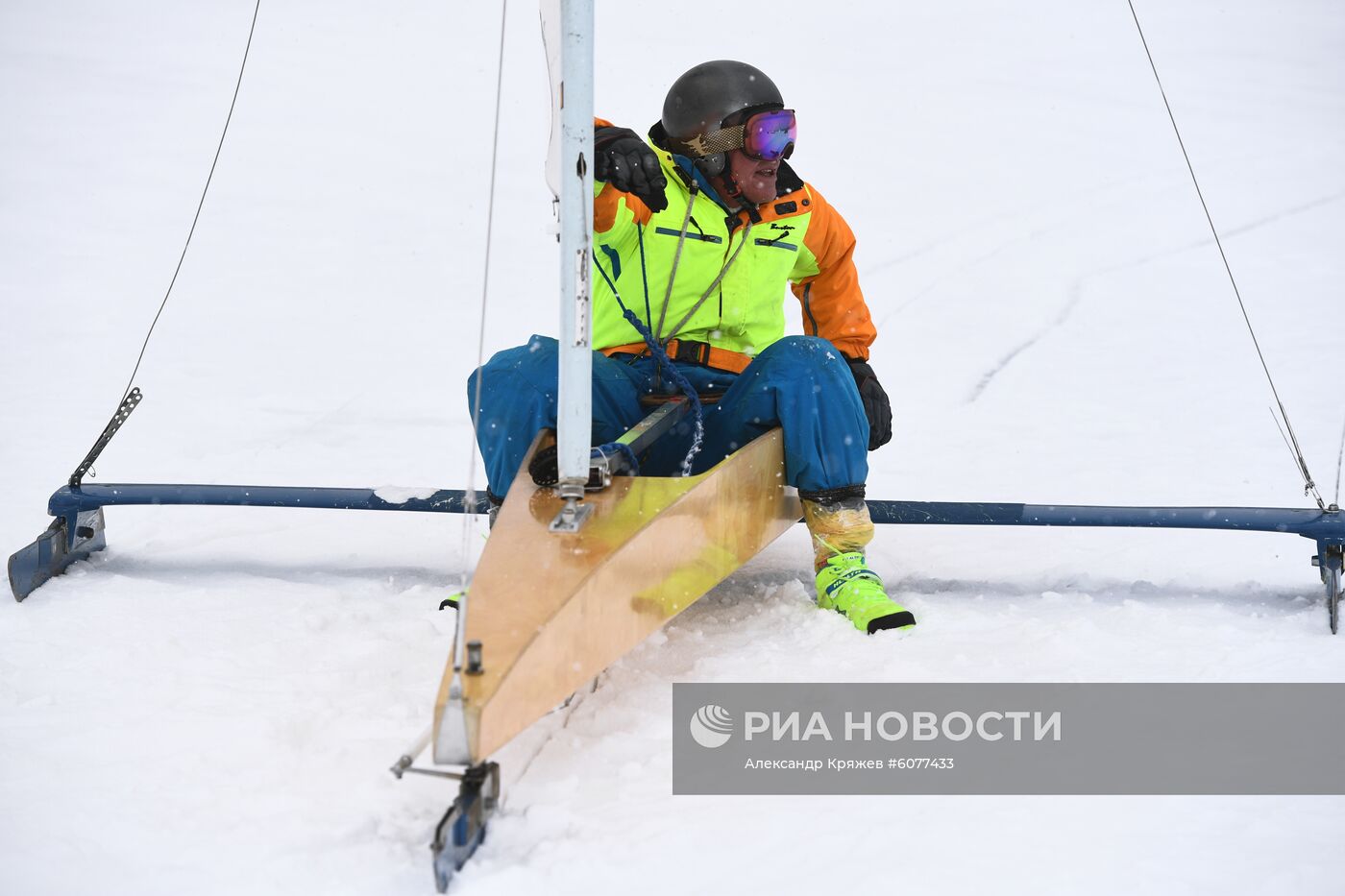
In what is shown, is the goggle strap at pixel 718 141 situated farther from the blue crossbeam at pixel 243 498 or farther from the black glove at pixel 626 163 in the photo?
the blue crossbeam at pixel 243 498

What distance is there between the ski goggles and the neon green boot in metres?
0.90

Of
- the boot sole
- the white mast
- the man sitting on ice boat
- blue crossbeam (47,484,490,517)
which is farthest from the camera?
blue crossbeam (47,484,490,517)

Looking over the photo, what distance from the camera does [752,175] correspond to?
3178mm

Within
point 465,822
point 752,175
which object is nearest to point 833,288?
point 752,175

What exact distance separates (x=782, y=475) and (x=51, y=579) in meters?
1.70

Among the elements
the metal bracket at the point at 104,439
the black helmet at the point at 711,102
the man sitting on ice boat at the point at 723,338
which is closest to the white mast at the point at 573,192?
the man sitting on ice boat at the point at 723,338

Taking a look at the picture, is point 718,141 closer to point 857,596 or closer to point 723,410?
point 723,410

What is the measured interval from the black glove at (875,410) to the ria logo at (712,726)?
1078 millimetres

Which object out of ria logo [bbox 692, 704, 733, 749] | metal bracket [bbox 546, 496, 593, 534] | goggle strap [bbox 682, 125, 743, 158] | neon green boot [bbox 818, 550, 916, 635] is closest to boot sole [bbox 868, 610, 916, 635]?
neon green boot [bbox 818, 550, 916, 635]

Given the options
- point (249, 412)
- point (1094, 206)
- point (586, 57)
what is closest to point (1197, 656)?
point (586, 57)

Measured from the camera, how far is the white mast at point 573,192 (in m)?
2.38

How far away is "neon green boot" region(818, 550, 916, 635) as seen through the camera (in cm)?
293

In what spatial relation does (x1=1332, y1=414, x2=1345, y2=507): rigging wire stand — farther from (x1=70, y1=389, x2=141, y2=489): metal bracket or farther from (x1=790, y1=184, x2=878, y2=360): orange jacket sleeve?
(x1=70, y1=389, x2=141, y2=489): metal bracket

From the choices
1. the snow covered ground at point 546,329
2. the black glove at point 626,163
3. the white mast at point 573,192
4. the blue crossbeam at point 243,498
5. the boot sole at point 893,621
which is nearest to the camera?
the snow covered ground at point 546,329
